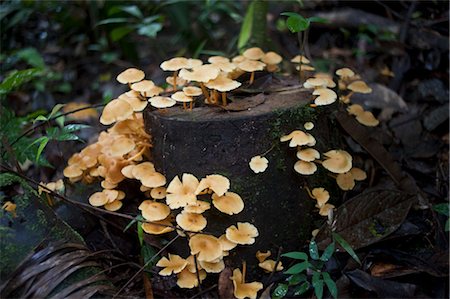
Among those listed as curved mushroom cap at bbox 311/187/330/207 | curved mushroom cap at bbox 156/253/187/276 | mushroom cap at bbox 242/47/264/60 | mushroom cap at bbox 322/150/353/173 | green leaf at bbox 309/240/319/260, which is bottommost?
curved mushroom cap at bbox 156/253/187/276

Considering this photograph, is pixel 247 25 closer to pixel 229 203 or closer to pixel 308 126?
pixel 308 126

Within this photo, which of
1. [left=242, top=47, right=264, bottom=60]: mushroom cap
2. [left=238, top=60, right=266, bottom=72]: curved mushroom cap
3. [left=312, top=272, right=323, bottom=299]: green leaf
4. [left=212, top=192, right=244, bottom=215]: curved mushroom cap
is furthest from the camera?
[left=242, top=47, right=264, bottom=60]: mushroom cap

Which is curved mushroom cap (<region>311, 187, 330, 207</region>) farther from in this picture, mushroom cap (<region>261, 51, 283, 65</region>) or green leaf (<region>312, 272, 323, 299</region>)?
mushroom cap (<region>261, 51, 283, 65</region>)

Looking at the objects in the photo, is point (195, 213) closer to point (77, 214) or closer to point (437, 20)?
point (77, 214)

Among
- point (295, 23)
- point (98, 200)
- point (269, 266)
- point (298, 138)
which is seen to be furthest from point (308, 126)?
point (98, 200)

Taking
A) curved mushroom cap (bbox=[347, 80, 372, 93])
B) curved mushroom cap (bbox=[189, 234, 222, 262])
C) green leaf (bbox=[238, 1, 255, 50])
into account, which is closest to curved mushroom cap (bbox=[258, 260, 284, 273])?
curved mushroom cap (bbox=[189, 234, 222, 262])

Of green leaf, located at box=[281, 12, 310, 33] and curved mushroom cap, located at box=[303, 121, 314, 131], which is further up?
green leaf, located at box=[281, 12, 310, 33]

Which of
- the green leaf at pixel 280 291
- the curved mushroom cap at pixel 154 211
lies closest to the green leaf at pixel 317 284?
the green leaf at pixel 280 291

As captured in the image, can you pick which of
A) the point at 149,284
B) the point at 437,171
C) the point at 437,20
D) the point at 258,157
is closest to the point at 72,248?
the point at 149,284
